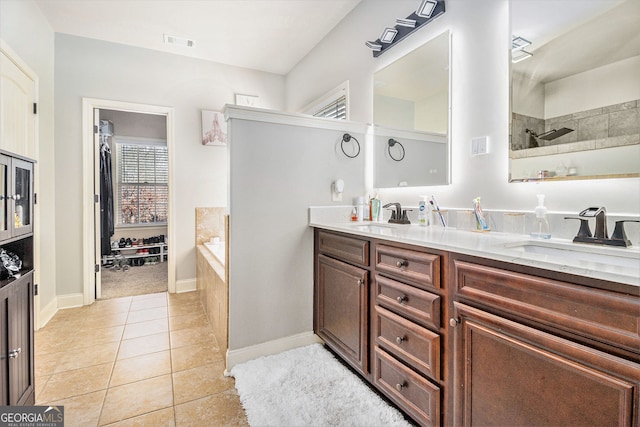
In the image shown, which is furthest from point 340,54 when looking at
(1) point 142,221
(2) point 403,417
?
(1) point 142,221

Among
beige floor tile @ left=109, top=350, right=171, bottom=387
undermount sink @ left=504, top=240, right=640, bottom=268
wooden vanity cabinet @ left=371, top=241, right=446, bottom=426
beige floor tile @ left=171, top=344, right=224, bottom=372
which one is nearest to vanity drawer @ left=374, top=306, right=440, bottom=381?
wooden vanity cabinet @ left=371, top=241, right=446, bottom=426

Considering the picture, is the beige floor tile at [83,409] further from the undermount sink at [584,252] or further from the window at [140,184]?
the window at [140,184]

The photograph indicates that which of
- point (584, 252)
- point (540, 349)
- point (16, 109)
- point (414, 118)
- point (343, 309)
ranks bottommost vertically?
point (343, 309)

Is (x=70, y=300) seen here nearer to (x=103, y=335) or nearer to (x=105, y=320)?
(x=105, y=320)

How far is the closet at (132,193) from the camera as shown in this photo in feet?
15.6

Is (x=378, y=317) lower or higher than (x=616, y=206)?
lower

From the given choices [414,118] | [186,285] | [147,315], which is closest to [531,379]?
[414,118]

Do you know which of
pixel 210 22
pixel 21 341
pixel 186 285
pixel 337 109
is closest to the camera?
pixel 21 341

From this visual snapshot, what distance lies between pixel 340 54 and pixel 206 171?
203 cm

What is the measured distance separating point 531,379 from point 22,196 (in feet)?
6.97

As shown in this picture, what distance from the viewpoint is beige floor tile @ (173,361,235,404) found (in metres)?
1.76

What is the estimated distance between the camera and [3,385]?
1.19 metres

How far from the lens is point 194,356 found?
7.19 feet

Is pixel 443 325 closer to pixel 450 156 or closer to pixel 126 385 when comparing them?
pixel 450 156
